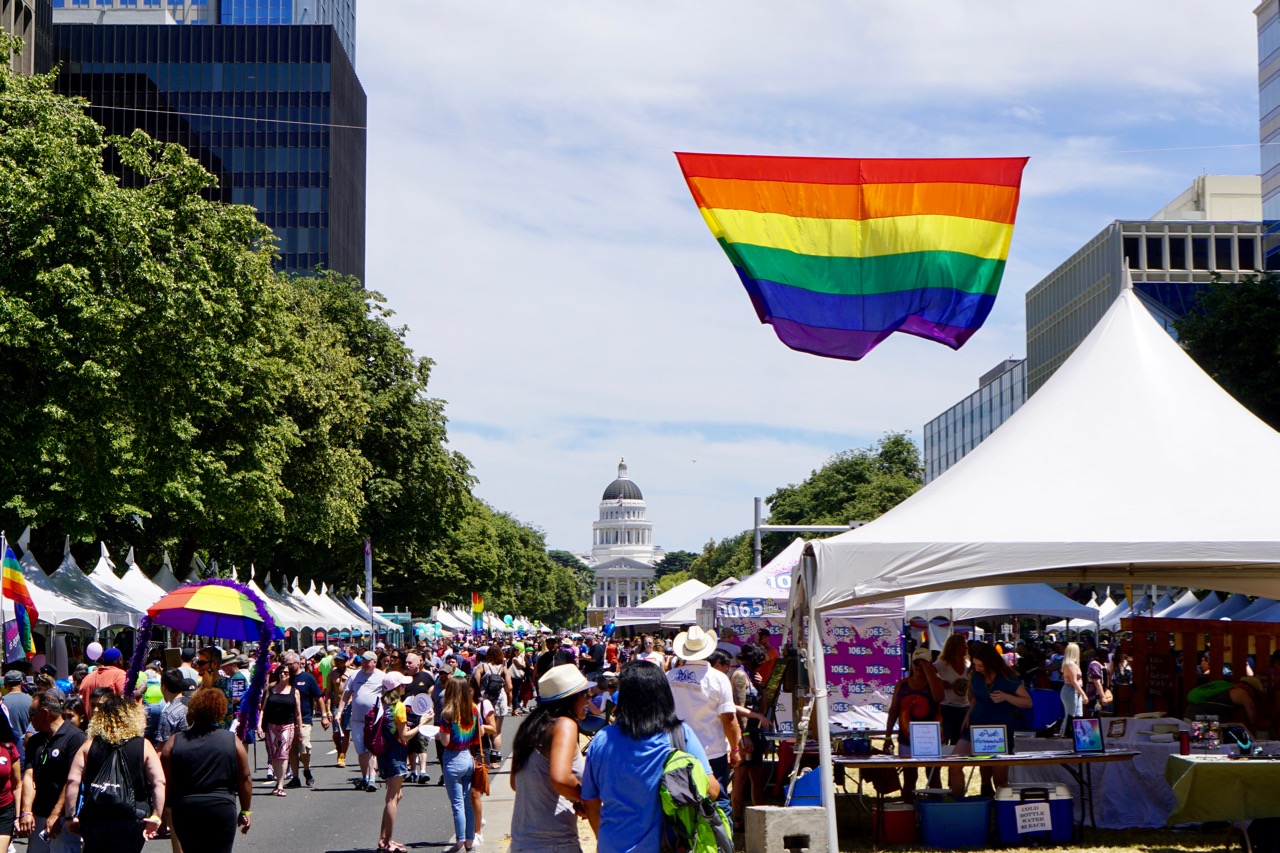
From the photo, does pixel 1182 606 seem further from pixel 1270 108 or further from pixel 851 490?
pixel 851 490

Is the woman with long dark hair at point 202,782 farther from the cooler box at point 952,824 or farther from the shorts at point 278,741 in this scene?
the shorts at point 278,741

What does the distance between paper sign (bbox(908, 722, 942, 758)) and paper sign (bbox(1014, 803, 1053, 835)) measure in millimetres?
764

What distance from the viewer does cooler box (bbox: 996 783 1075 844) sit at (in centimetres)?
1191

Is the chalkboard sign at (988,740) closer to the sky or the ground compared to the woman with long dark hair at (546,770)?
closer to the ground

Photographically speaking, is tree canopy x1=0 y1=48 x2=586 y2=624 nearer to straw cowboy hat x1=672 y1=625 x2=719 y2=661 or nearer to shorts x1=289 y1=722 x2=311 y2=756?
shorts x1=289 y1=722 x2=311 y2=756

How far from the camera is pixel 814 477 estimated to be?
3615 inches

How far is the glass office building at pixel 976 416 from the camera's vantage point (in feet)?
290

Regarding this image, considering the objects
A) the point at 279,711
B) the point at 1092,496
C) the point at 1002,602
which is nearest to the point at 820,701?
the point at 1092,496

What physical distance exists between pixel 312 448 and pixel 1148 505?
32.8 m

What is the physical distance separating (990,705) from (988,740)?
1.17 m

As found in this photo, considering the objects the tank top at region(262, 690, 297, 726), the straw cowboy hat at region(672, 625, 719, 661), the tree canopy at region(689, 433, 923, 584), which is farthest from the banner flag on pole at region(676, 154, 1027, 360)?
the tree canopy at region(689, 433, 923, 584)

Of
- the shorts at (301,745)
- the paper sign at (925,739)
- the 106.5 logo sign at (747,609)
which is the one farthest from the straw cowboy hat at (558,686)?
the 106.5 logo sign at (747,609)

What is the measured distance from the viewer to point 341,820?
14836 mm

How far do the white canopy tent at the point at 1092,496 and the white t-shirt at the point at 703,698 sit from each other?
70cm
